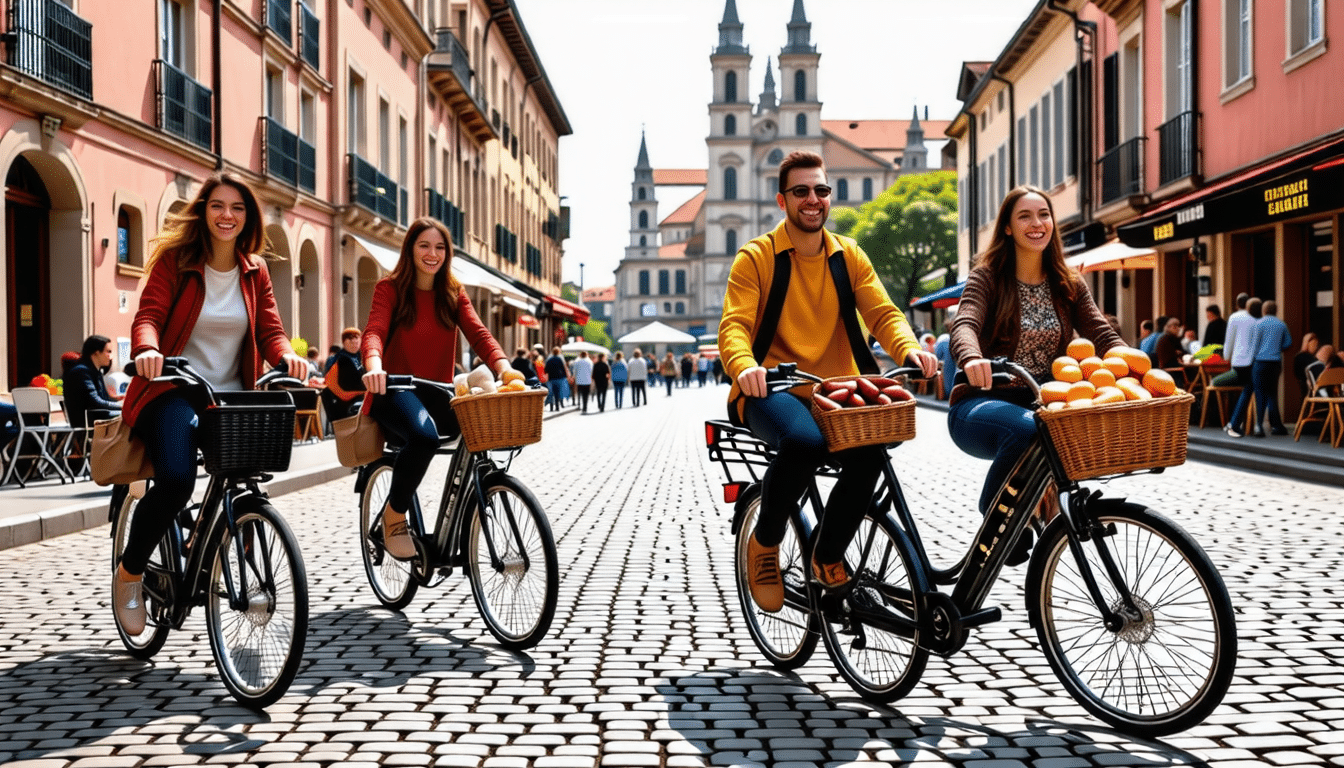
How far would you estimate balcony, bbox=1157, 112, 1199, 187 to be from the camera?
73.4ft

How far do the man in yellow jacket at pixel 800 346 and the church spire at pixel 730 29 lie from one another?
398 ft

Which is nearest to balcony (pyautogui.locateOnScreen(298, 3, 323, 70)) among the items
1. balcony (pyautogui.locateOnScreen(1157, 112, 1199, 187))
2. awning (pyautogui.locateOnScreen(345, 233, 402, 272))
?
awning (pyautogui.locateOnScreen(345, 233, 402, 272))

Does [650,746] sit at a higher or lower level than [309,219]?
lower

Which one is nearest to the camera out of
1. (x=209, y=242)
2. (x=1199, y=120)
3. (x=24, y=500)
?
(x=209, y=242)

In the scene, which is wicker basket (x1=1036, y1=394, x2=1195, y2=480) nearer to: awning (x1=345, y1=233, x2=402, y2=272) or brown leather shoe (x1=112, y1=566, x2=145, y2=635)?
brown leather shoe (x1=112, y1=566, x2=145, y2=635)

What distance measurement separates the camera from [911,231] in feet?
277

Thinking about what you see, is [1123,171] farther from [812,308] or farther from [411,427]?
[812,308]

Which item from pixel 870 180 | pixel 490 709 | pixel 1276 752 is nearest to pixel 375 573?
pixel 490 709

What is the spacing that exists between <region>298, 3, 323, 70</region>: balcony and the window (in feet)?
7.34

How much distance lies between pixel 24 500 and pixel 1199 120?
18.5 m

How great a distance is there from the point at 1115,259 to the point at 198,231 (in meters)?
18.9

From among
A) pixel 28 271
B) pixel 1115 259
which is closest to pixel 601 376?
pixel 1115 259

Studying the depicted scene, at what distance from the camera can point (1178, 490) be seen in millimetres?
11875

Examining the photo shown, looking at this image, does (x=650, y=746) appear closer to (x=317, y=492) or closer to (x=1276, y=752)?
(x=1276, y=752)
